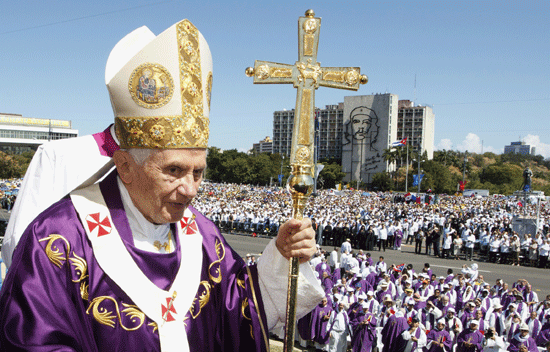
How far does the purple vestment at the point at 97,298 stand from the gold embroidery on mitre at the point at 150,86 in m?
0.49

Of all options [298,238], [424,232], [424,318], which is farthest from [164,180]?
[424,232]

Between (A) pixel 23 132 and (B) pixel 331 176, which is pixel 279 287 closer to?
(B) pixel 331 176

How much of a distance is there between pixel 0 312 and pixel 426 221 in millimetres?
28201

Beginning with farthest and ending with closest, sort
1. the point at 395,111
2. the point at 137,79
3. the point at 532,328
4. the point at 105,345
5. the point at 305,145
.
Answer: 1. the point at 395,111
2. the point at 532,328
3. the point at 305,145
4. the point at 137,79
5. the point at 105,345

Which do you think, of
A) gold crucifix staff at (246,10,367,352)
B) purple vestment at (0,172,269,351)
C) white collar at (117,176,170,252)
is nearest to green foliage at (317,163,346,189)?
gold crucifix staff at (246,10,367,352)

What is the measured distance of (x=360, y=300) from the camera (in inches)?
429

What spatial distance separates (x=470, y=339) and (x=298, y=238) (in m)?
7.69

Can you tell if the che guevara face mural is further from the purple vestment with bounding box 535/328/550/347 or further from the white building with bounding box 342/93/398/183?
the purple vestment with bounding box 535/328/550/347

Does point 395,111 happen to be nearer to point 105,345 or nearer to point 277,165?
point 277,165

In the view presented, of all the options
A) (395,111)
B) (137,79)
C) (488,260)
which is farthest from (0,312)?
(395,111)

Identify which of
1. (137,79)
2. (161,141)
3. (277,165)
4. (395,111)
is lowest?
(161,141)

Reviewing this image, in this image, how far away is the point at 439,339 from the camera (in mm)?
8859

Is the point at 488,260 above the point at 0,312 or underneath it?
underneath

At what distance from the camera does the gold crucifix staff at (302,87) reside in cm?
255
